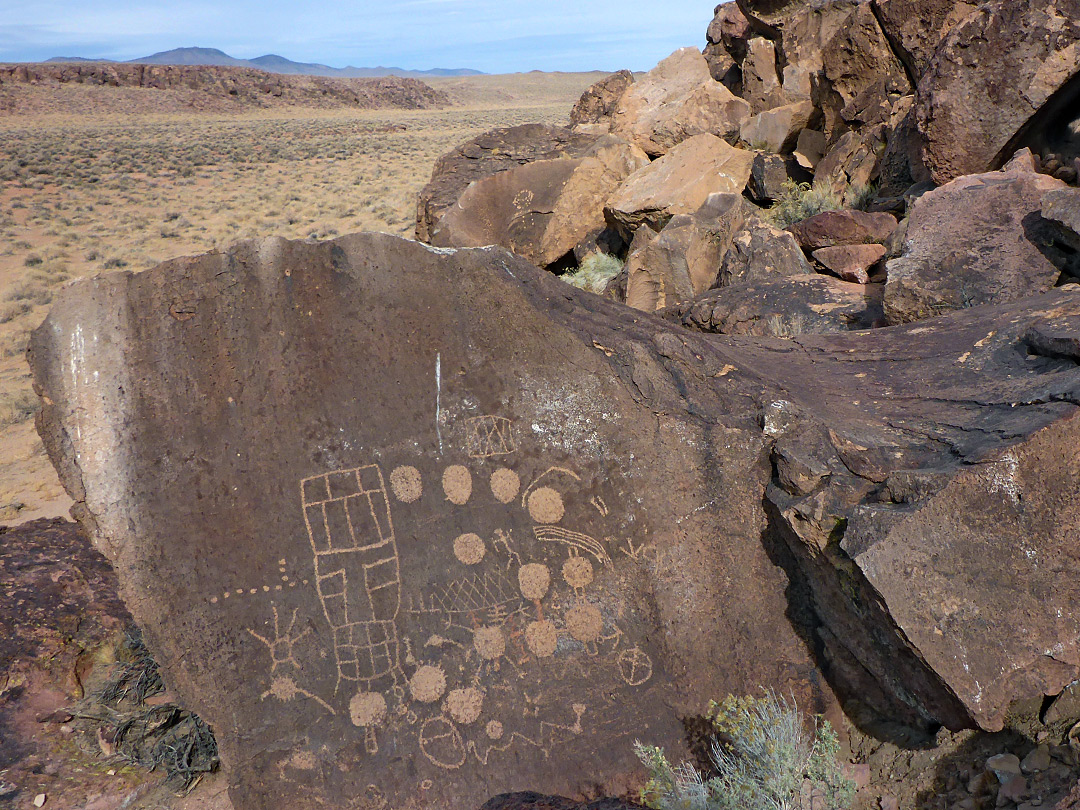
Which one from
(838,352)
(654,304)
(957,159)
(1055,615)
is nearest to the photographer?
(1055,615)

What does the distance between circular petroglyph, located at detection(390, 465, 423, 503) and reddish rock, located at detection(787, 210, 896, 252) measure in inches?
182

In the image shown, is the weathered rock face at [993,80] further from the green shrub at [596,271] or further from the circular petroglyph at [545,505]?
the circular petroglyph at [545,505]

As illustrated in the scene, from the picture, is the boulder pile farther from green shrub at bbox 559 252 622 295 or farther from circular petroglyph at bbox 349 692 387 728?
green shrub at bbox 559 252 622 295

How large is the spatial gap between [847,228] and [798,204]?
6.41ft

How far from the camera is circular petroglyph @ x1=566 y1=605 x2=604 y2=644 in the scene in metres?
2.75

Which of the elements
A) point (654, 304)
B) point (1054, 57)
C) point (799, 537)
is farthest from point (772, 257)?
point (799, 537)

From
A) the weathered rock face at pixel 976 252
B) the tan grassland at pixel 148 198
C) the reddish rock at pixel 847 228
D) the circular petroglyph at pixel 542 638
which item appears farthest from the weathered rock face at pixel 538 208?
the circular petroglyph at pixel 542 638

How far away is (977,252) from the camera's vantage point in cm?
442

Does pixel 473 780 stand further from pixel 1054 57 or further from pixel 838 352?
pixel 1054 57

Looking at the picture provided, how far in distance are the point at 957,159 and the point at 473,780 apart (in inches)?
225

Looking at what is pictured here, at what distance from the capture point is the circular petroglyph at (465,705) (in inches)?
105

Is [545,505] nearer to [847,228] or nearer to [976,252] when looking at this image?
[976,252]

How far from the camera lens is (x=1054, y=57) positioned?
5.28 m

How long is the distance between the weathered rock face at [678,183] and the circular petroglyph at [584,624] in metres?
5.62
